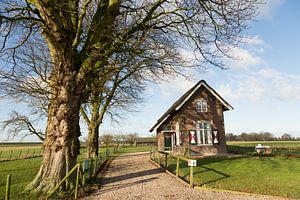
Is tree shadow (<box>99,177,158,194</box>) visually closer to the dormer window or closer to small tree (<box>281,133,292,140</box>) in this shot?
the dormer window

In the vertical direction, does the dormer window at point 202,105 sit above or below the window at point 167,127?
above

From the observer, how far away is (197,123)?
22.7 meters

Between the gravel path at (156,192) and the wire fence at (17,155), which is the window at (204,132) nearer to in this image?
the gravel path at (156,192)

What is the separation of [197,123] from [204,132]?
1098mm

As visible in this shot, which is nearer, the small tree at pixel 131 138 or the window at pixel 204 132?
the window at pixel 204 132

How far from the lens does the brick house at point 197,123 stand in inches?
880

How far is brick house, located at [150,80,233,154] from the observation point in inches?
880

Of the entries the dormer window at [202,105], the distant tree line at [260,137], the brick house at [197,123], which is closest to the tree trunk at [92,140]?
the brick house at [197,123]

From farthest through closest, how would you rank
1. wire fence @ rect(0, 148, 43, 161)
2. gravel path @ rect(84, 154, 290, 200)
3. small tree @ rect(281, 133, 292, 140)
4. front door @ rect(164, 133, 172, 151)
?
small tree @ rect(281, 133, 292, 140), wire fence @ rect(0, 148, 43, 161), front door @ rect(164, 133, 172, 151), gravel path @ rect(84, 154, 290, 200)

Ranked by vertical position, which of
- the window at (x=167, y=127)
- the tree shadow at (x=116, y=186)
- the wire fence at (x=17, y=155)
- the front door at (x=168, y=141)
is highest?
the window at (x=167, y=127)

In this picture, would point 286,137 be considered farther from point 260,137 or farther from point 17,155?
point 17,155

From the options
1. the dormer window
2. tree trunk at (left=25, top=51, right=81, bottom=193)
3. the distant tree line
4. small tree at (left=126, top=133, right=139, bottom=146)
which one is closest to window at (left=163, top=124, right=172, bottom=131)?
the dormer window

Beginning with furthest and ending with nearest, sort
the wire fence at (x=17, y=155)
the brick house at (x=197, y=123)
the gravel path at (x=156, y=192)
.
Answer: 1. the wire fence at (x=17, y=155)
2. the brick house at (x=197, y=123)
3. the gravel path at (x=156, y=192)

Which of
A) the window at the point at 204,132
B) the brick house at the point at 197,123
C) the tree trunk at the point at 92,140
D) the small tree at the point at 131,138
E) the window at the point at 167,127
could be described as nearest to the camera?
the tree trunk at the point at 92,140
